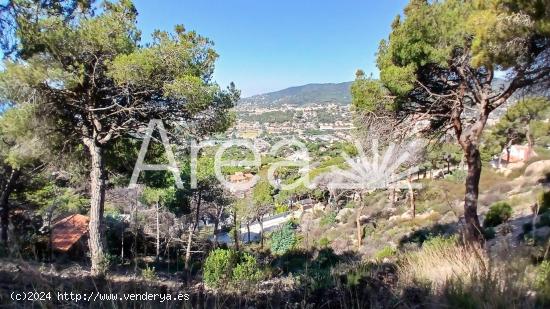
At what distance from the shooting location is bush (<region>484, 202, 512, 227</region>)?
37.2ft

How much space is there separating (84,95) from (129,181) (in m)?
3.95

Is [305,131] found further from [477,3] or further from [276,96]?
[276,96]

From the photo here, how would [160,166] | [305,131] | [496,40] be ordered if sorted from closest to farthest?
[496,40] < [160,166] < [305,131]

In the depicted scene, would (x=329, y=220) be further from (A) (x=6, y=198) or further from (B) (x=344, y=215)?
(A) (x=6, y=198)

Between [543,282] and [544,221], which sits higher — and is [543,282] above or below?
above

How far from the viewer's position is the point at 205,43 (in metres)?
7.54

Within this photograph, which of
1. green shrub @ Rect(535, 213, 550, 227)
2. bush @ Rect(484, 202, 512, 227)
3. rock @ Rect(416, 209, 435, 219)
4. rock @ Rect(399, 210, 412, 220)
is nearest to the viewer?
green shrub @ Rect(535, 213, 550, 227)

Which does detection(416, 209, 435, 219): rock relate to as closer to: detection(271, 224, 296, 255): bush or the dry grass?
detection(271, 224, 296, 255): bush

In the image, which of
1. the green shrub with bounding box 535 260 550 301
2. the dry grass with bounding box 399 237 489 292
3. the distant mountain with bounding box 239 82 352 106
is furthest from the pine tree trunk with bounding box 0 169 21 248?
the distant mountain with bounding box 239 82 352 106

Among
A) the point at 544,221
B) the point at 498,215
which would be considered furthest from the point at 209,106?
the point at 498,215

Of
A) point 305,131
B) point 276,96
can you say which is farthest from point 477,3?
point 276,96

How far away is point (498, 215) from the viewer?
37.7 ft

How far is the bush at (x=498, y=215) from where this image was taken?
1135cm

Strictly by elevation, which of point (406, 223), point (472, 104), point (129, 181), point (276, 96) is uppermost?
Answer: point (276, 96)
